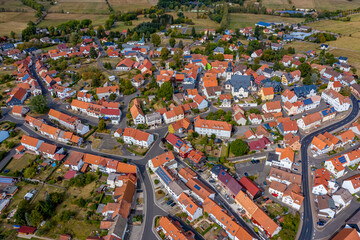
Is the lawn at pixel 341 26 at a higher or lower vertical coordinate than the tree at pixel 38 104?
higher

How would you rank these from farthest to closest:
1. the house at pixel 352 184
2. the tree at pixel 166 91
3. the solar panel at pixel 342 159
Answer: the tree at pixel 166 91 → the solar panel at pixel 342 159 → the house at pixel 352 184

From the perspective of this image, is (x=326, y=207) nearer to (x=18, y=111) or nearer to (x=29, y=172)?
(x=29, y=172)

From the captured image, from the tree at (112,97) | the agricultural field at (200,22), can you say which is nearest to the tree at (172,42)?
the agricultural field at (200,22)

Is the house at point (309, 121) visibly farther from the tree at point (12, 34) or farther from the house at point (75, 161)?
the tree at point (12, 34)

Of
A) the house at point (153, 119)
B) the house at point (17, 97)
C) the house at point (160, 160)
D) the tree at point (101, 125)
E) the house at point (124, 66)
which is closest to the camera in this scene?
the house at point (160, 160)

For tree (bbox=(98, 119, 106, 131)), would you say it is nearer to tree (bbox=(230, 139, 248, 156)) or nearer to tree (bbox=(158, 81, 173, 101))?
tree (bbox=(158, 81, 173, 101))

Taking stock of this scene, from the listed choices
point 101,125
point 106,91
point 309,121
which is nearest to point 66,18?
point 106,91
